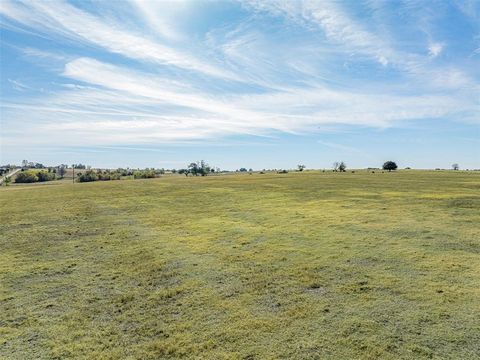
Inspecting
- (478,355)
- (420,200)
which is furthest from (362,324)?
(420,200)

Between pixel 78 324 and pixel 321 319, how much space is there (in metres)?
6.50

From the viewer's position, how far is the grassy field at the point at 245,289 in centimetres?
781

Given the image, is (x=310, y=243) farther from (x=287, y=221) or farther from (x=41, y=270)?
(x=41, y=270)

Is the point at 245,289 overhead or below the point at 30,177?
below

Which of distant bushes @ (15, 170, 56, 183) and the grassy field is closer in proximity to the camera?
the grassy field

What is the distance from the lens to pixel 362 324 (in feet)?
27.6

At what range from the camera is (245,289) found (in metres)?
10.8

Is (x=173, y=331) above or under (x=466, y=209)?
under

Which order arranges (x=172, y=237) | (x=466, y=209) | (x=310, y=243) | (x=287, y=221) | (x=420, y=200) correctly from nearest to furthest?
(x=310, y=243) < (x=172, y=237) < (x=287, y=221) < (x=466, y=209) < (x=420, y=200)

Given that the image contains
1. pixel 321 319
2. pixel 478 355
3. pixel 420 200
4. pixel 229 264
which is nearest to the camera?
pixel 478 355

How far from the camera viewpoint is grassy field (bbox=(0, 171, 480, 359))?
7812mm

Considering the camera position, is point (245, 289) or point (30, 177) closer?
point (245, 289)

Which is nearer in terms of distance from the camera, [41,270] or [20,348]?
[20,348]

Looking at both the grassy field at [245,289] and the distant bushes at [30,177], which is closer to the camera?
the grassy field at [245,289]
